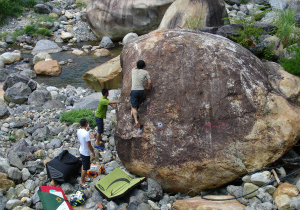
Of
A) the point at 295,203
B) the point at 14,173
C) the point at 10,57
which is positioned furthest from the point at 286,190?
the point at 10,57

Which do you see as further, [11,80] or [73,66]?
[73,66]

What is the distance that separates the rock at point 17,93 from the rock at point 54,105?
3.37 feet

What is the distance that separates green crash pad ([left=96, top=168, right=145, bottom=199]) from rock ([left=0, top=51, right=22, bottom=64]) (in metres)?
10.9

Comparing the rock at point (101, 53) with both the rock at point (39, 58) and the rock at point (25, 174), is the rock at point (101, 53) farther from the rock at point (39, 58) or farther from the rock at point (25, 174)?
the rock at point (25, 174)

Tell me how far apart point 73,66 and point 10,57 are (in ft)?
10.3

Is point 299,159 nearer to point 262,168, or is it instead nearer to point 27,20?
point 262,168

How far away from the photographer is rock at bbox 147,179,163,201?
16.7 feet

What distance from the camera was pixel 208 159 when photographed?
509 cm

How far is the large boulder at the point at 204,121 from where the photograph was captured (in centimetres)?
507

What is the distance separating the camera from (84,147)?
213 inches

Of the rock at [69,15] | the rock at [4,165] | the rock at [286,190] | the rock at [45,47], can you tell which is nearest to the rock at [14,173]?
the rock at [4,165]

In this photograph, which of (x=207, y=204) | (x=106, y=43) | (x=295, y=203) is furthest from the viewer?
(x=106, y=43)

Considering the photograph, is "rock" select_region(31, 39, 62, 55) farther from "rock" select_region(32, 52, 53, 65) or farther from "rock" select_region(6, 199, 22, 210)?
"rock" select_region(6, 199, 22, 210)

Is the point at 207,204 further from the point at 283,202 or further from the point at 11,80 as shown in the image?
the point at 11,80
